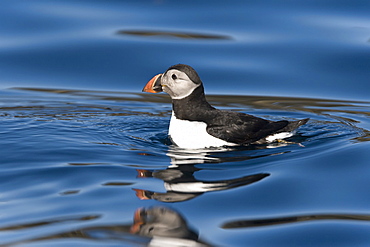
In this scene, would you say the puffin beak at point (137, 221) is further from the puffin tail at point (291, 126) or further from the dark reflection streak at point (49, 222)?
the puffin tail at point (291, 126)

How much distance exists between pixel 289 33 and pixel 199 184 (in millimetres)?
5356

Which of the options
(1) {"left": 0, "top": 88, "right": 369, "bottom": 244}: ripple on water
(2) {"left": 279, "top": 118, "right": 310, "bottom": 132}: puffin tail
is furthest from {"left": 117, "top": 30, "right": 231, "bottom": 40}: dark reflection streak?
(2) {"left": 279, "top": 118, "right": 310, "bottom": 132}: puffin tail

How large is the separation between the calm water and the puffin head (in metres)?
0.52

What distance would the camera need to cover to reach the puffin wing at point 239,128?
647 centimetres

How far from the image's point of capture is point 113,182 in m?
5.35

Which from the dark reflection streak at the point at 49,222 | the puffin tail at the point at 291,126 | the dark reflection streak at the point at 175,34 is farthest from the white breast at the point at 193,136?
the dark reflection streak at the point at 175,34

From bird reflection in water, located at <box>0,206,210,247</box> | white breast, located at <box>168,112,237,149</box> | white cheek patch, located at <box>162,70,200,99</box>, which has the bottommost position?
bird reflection in water, located at <box>0,206,210,247</box>

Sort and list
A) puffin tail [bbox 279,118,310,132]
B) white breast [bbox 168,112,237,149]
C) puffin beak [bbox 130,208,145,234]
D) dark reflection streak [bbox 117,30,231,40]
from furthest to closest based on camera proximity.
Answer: dark reflection streak [bbox 117,30,231,40] < puffin tail [bbox 279,118,310,132] < white breast [bbox 168,112,237,149] < puffin beak [bbox 130,208,145,234]

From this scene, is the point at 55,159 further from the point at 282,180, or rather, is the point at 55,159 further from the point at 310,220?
the point at 310,220

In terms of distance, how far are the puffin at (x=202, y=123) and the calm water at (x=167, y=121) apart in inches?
6.1

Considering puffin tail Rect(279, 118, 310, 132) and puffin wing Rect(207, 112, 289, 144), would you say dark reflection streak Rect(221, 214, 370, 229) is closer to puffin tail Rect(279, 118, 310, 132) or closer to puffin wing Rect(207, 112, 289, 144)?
puffin wing Rect(207, 112, 289, 144)

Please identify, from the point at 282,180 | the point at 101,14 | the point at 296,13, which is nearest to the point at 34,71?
the point at 101,14

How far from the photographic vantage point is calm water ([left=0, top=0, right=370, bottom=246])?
4473 mm

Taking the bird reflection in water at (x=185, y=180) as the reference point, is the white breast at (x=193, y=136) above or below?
above
